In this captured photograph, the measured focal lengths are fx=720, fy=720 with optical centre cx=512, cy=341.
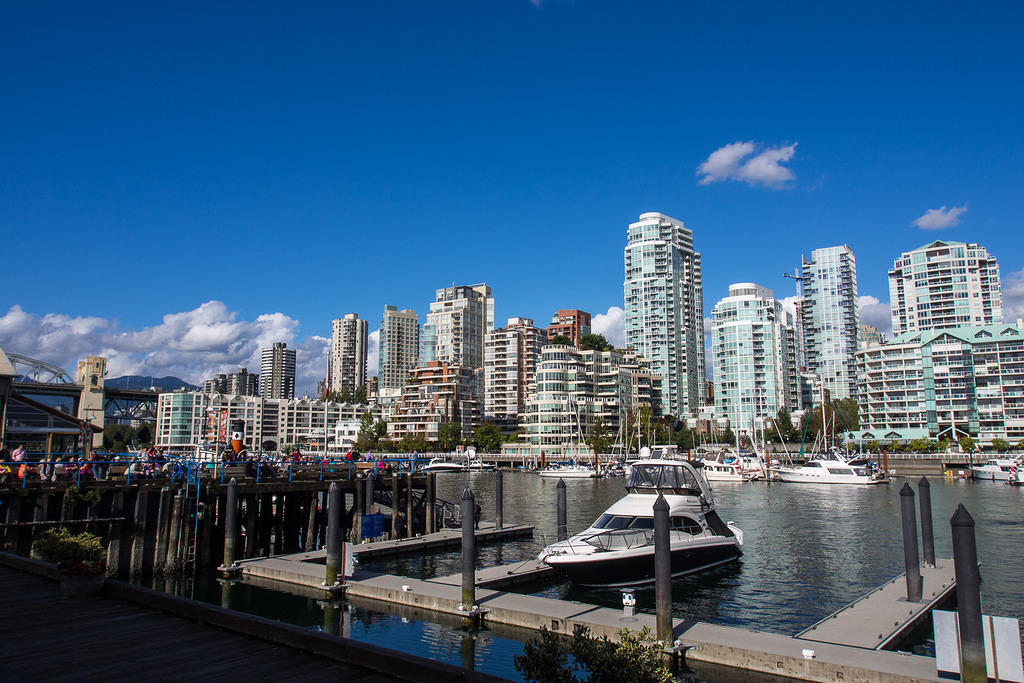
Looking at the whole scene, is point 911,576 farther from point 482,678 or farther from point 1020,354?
point 1020,354

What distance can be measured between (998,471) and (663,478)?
10368 centimetres

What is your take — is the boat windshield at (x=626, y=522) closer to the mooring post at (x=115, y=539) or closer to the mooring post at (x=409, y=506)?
the mooring post at (x=409, y=506)

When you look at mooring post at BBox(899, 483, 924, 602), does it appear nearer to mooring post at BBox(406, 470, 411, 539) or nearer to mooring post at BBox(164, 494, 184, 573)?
mooring post at BBox(406, 470, 411, 539)

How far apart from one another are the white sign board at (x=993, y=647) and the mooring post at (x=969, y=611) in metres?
0.12

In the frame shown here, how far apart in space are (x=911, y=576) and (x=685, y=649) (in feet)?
35.2

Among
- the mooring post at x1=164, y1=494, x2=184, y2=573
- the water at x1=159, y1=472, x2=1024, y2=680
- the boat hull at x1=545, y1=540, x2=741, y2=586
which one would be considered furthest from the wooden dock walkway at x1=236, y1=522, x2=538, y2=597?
the mooring post at x1=164, y1=494, x2=184, y2=573

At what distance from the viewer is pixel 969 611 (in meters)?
14.5

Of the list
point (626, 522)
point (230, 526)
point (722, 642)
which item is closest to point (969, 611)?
point (722, 642)

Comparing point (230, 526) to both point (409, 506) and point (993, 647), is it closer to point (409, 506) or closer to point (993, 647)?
point (409, 506)

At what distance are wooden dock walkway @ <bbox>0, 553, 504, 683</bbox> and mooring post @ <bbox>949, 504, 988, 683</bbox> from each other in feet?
34.3

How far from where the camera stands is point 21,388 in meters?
106

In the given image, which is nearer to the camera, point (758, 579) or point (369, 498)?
point (758, 579)

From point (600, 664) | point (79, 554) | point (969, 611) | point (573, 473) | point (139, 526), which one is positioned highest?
point (79, 554)

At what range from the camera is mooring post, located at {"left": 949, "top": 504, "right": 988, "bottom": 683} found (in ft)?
46.8
